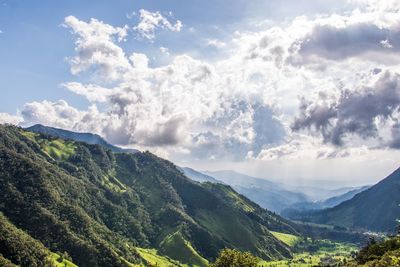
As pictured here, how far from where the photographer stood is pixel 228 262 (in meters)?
190

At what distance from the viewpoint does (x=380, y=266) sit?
518ft

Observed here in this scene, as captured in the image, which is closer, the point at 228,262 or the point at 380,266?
the point at 380,266

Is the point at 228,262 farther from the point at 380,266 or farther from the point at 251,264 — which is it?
the point at 380,266

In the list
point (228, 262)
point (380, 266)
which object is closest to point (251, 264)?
point (228, 262)

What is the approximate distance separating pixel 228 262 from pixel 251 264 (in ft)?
33.0

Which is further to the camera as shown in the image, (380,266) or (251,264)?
(251,264)

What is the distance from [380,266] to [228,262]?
62.2 meters

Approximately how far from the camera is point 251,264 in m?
190

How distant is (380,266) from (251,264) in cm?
5439
